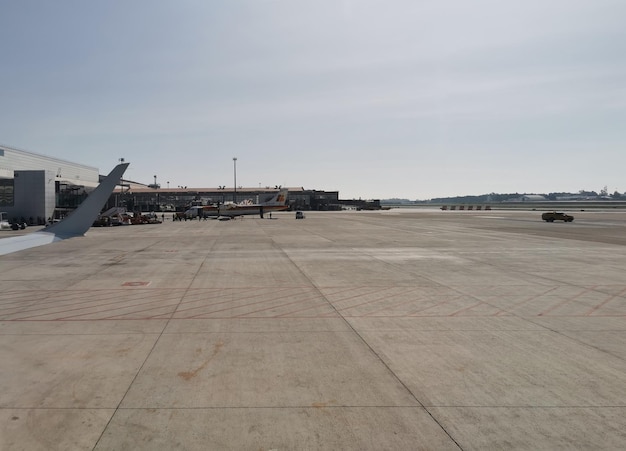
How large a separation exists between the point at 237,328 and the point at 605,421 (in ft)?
24.5

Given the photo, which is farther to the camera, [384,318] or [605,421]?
[384,318]

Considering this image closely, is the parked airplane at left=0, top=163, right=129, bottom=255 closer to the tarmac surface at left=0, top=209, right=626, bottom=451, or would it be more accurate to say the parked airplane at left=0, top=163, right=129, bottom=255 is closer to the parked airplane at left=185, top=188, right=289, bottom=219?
the tarmac surface at left=0, top=209, right=626, bottom=451

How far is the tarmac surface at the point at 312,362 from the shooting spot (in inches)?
209

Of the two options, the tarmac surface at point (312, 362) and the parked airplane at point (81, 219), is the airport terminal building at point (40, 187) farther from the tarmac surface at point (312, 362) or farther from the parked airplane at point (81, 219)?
the tarmac surface at point (312, 362)

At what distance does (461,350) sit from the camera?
331 inches

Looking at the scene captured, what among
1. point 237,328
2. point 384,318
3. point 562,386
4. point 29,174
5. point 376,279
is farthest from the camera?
point 29,174

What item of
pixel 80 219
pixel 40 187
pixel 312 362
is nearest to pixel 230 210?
pixel 40 187

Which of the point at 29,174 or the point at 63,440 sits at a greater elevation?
the point at 29,174

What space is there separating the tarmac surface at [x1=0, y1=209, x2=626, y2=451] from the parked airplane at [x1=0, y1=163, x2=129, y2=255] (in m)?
2.07

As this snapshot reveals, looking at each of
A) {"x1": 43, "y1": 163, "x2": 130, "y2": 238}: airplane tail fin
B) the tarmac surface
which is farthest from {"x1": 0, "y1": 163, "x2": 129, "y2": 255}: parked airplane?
the tarmac surface

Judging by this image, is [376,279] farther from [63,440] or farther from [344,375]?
[63,440]

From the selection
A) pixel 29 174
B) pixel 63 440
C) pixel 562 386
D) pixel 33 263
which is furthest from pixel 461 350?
pixel 29 174

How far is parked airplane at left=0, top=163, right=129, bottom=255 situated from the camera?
1792 centimetres

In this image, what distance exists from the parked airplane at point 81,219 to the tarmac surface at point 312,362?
2.07m
